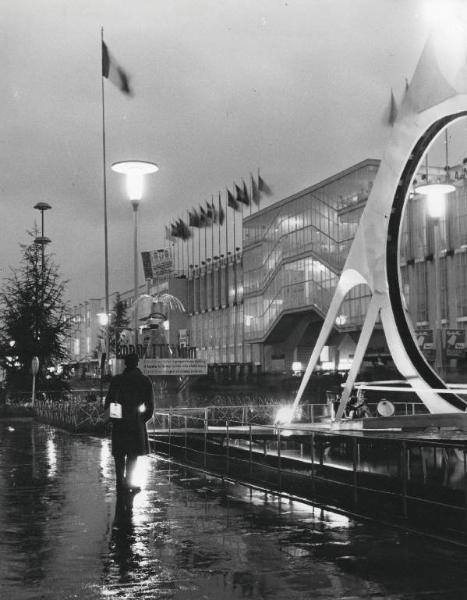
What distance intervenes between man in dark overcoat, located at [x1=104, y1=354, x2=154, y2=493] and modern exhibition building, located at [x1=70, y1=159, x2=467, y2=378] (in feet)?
81.9

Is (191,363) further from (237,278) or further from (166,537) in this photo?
(237,278)

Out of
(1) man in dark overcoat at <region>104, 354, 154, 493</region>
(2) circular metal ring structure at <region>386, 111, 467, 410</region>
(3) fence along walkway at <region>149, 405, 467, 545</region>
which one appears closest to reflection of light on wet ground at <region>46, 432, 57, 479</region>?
(3) fence along walkway at <region>149, 405, 467, 545</region>

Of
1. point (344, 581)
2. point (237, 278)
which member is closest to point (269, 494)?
point (344, 581)

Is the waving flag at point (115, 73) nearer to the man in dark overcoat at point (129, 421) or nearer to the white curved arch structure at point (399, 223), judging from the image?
the white curved arch structure at point (399, 223)

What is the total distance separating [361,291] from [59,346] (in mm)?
31863

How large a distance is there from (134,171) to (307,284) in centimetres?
5918

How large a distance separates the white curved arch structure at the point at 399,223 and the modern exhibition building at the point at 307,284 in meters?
16.9

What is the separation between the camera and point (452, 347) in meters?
36.5

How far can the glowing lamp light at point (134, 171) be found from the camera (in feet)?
63.8

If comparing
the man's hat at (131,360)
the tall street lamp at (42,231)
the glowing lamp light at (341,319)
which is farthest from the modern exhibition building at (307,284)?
the man's hat at (131,360)

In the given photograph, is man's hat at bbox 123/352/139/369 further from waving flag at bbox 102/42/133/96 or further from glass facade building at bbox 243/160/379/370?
glass facade building at bbox 243/160/379/370

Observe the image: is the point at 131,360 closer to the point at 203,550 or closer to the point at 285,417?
the point at 203,550

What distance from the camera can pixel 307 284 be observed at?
7812 cm

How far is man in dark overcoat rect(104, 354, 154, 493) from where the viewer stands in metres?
11.9
